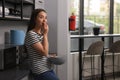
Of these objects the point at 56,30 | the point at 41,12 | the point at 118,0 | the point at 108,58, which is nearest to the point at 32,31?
the point at 41,12

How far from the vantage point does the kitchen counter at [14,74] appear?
1.96m

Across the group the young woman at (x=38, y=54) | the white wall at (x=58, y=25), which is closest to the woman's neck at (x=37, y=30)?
the young woman at (x=38, y=54)

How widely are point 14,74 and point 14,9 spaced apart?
1015 mm

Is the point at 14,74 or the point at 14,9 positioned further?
the point at 14,9

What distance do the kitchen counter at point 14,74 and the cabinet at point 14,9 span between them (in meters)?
0.58

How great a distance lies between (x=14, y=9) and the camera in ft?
9.19

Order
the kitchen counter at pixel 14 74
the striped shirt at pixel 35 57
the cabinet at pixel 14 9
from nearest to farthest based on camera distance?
1. the kitchen counter at pixel 14 74
2. the striped shirt at pixel 35 57
3. the cabinet at pixel 14 9

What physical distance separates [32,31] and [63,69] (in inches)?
50.7

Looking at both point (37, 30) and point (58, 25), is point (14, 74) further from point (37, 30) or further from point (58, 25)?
point (58, 25)

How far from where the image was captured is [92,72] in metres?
4.89

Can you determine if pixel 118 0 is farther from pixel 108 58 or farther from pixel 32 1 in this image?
pixel 32 1

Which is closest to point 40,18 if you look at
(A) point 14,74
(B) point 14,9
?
(A) point 14,74

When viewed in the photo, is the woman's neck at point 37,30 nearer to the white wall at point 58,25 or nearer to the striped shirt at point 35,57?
the striped shirt at point 35,57

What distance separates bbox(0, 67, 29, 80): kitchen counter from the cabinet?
0.58 m
